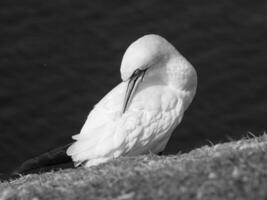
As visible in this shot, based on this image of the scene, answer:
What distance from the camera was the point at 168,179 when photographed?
6.50 meters

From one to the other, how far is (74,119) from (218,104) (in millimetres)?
2380

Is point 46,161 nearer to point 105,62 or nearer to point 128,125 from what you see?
point 128,125

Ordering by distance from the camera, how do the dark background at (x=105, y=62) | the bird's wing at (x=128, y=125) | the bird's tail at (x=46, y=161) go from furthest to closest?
the dark background at (x=105, y=62) → the bird's tail at (x=46, y=161) → the bird's wing at (x=128, y=125)

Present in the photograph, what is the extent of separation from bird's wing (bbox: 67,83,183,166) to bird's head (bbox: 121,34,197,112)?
0.55 feet

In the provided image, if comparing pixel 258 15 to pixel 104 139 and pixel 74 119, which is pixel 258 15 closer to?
pixel 74 119

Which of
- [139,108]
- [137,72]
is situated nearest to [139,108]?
[139,108]

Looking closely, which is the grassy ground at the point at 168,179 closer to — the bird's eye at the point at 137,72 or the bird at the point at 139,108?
the bird at the point at 139,108

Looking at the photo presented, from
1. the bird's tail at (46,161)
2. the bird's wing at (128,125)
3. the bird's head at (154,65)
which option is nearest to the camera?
the bird's wing at (128,125)

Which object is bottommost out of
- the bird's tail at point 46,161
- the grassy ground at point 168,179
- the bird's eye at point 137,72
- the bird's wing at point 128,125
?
the bird's tail at point 46,161

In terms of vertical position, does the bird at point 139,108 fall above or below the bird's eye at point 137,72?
below

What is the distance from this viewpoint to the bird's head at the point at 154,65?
29.8 ft

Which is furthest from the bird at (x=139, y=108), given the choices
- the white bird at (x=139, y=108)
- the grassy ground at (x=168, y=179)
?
the grassy ground at (x=168, y=179)

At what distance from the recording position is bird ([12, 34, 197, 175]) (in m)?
8.93

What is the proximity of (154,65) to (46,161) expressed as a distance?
2215 mm
